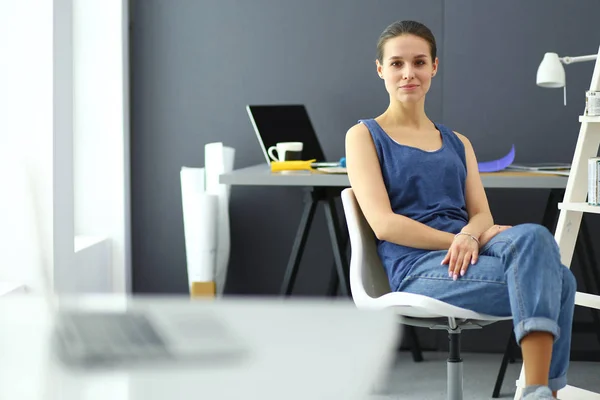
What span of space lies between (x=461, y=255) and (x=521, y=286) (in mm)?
192

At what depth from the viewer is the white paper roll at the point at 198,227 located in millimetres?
3654

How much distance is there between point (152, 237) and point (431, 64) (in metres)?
1.97

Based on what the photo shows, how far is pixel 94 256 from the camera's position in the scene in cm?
370

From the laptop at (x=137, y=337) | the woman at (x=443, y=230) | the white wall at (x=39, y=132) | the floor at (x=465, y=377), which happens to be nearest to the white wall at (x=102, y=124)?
the white wall at (x=39, y=132)

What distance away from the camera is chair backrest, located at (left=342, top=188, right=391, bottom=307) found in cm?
222

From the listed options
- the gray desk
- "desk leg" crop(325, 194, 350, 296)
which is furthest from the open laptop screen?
"desk leg" crop(325, 194, 350, 296)

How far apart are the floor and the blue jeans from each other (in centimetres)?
110

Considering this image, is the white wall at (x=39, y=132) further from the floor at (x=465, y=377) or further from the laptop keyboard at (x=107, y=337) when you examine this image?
the laptop keyboard at (x=107, y=337)

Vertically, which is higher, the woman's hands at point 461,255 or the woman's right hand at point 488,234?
the woman's right hand at point 488,234

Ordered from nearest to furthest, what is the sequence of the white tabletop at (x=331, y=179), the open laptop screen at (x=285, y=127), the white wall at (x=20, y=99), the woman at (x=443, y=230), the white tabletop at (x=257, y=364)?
the white tabletop at (x=257, y=364) → the woman at (x=443, y=230) → the white wall at (x=20, y=99) → the white tabletop at (x=331, y=179) → the open laptop screen at (x=285, y=127)

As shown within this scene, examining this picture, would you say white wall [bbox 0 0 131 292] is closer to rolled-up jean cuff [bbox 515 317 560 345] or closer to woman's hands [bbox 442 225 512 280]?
woman's hands [bbox 442 225 512 280]

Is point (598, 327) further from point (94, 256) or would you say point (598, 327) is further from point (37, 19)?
point (37, 19)

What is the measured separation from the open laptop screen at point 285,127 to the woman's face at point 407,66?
110cm

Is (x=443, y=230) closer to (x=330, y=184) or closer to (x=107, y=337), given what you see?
(x=330, y=184)
